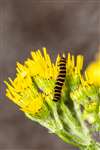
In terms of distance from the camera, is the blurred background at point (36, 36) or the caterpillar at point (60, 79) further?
the blurred background at point (36, 36)

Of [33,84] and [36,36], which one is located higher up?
[36,36]

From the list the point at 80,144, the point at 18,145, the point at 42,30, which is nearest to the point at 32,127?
the point at 18,145

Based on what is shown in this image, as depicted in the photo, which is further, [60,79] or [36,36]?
[36,36]

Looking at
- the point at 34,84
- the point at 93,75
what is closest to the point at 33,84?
the point at 34,84

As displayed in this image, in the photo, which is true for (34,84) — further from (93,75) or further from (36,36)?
(36,36)

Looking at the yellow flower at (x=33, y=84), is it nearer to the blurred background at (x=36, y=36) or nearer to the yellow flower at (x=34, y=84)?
the yellow flower at (x=34, y=84)

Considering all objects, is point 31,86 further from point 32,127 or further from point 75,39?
point 75,39

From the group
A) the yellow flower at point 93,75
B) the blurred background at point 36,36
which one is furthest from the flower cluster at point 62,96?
the blurred background at point 36,36
